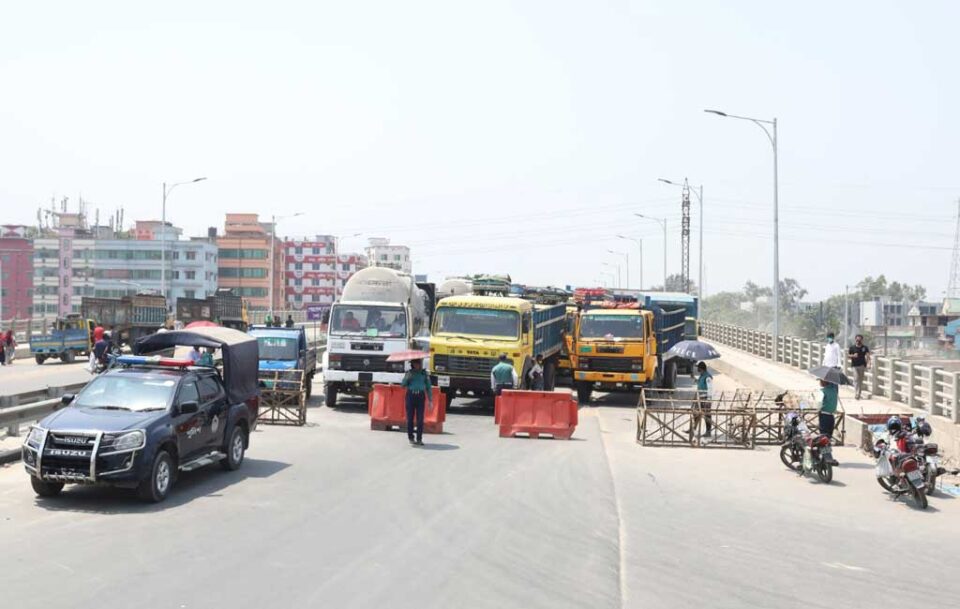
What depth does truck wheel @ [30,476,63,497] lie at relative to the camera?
1251 centimetres

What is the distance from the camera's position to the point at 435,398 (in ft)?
70.4

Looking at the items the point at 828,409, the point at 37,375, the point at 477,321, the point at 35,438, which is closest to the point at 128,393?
the point at 35,438

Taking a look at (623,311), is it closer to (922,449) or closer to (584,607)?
(922,449)

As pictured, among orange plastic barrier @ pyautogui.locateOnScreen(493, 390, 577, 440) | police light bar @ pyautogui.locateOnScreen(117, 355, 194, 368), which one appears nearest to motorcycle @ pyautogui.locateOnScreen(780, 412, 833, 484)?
orange plastic barrier @ pyautogui.locateOnScreen(493, 390, 577, 440)


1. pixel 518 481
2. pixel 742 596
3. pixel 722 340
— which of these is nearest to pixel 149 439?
pixel 518 481

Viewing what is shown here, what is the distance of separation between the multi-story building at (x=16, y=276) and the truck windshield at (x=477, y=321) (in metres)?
115

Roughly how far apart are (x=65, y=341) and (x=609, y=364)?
26680 millimetres

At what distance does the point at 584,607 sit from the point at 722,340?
5916 centimetres

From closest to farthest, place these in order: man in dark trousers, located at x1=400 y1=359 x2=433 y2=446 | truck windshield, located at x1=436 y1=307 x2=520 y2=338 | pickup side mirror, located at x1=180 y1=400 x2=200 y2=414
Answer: pickup side mirror, located at x1=180 y1=400 x2=200 y2=414, man in dark trousers, located at x1=400 y1=359 x2=433 y2=446, truck windshield, located at x1=436 y1=307 x2=520 y2=338

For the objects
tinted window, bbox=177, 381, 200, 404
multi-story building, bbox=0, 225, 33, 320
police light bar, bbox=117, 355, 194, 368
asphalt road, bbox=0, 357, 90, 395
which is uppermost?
multi-story building, bbox=0, 225, 33, 320

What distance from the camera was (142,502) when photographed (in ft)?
41.6

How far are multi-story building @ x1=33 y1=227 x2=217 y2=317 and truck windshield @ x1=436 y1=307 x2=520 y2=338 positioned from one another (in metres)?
103

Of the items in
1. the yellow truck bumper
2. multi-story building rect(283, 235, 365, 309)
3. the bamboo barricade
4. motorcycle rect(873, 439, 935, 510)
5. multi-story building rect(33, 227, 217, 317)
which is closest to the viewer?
motorcycle rect(873, 439, 935, 510)

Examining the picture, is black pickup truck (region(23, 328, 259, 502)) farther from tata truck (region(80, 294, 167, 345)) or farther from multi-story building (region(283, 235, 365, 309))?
multi-story building (region(283, 235, 365, 309))
